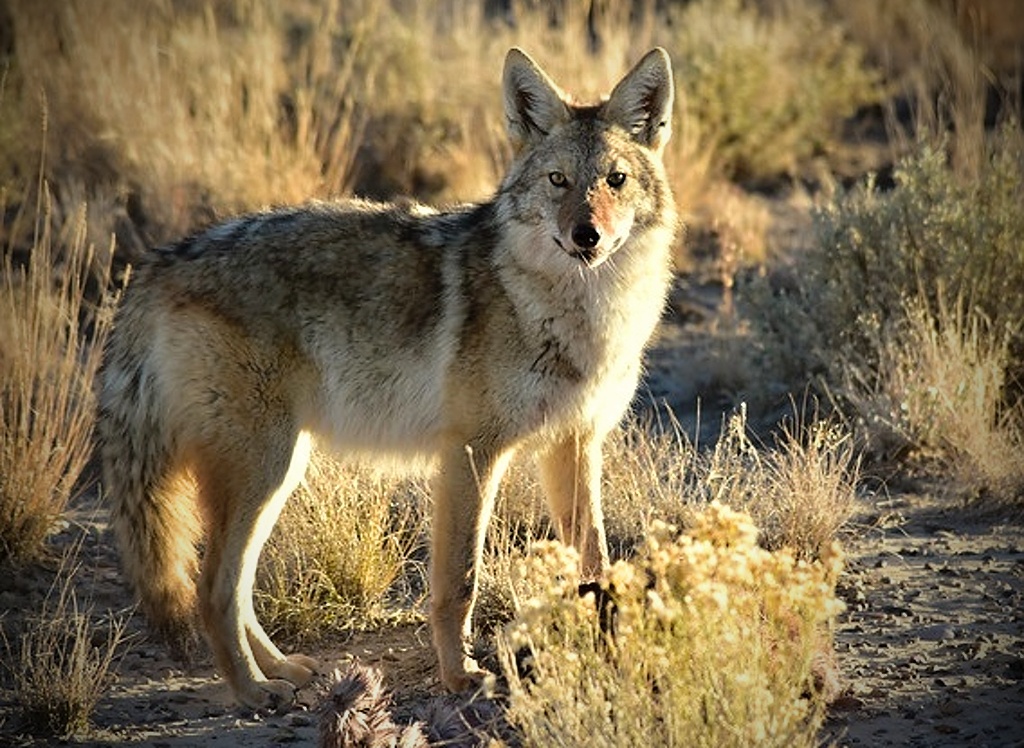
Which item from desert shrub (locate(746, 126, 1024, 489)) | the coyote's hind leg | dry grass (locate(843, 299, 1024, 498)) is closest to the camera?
the coyote's hind leg

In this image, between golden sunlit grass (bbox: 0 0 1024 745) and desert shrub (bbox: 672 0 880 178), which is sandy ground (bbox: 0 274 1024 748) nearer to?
golden sunlit grass (bbox: 0 0 1024 745)

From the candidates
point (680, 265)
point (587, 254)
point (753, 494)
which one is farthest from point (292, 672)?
point (680, 265)

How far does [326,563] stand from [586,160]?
2.00 metres

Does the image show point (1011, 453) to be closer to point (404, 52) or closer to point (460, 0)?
point (404, 52)

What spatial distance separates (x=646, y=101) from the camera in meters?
4.78

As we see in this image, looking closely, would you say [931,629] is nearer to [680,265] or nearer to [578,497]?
[578,497]

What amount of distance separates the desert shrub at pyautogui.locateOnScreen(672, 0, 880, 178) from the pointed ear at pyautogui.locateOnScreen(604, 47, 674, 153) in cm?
526

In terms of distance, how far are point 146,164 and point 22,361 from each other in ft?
12.2

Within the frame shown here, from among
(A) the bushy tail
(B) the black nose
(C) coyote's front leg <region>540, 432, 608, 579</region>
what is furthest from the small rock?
(A) the bushy tail

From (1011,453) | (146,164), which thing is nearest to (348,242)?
(1011,453)

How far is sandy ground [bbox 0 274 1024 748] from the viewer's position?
14.3ft

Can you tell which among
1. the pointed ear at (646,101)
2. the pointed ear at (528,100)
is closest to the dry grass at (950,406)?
the pointed ear at (646,101)

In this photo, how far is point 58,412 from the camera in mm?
5547

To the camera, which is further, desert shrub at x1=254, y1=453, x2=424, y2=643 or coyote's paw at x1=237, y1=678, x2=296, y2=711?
desert shrub at x1=254, y1=453, x2=424, y2=643
